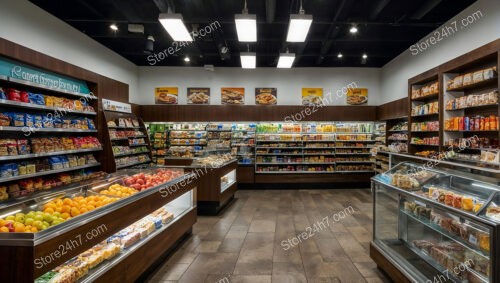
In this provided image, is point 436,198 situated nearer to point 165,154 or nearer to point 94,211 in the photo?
point 94,211

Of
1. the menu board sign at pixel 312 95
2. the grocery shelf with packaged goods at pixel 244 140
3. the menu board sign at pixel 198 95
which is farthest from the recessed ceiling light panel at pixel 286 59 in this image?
the menu board sign at pixel 198 95

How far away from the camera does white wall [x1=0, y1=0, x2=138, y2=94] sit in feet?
16.0

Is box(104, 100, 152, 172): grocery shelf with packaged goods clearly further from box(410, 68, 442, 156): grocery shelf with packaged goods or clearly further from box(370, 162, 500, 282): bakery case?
box(410, 68, 442, 156): grocery shelf with packaged goods

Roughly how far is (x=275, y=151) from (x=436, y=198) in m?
7.12

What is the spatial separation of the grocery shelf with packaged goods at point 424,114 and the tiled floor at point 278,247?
81.6 inches

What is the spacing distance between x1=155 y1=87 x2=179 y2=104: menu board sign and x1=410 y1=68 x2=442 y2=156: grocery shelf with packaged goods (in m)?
7.48

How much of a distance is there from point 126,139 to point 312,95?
6364 mm

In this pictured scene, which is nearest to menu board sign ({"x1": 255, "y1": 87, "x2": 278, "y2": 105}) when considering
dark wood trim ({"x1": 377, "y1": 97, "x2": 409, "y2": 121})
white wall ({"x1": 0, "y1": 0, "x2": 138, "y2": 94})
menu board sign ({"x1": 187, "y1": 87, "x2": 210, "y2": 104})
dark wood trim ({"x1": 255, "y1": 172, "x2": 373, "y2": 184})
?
menu board sign ({"x1": 187, "y1": 87, "x2": 210, "y2": 104})

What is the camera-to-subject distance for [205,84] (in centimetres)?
1009

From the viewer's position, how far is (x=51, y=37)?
5.87 metres

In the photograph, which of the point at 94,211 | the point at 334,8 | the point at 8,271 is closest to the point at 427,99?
the point at 334,8

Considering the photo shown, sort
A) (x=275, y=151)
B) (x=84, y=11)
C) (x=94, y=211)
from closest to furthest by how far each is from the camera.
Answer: (x=94, y=211)
(x=84, y=11)
(x=275, y=151)

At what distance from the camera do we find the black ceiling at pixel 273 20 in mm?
6055

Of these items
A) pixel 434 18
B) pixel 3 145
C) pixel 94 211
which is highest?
pixel 434 18
